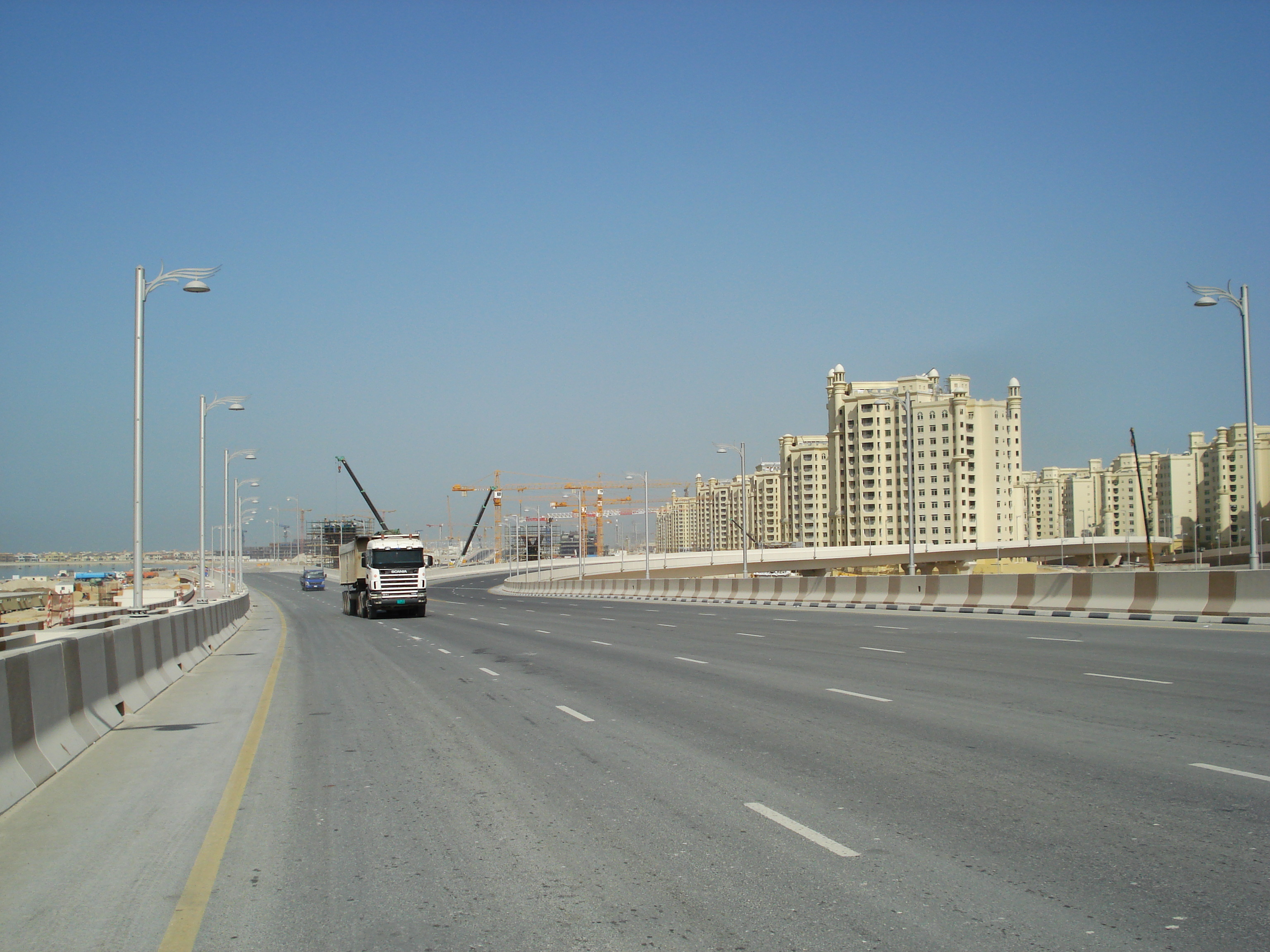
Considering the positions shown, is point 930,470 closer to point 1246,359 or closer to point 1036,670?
point 1246,359

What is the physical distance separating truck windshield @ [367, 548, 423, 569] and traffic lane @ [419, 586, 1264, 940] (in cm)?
3436

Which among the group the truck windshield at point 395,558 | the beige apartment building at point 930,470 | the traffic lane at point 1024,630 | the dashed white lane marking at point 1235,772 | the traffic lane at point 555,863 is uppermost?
the beige apartment building at point 930,470

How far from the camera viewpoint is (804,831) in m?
7.09

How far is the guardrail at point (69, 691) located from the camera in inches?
355

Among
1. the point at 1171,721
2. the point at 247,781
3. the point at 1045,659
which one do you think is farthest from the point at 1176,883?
the point at 1045,659

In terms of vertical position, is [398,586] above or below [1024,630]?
above

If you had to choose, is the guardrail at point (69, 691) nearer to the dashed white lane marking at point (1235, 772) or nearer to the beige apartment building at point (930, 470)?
the dashed white lane marking at point (1235, 772)

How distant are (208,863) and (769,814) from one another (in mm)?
3676

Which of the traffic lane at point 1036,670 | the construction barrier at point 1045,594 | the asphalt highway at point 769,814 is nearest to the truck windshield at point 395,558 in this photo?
the construction barrier at point 1045,594

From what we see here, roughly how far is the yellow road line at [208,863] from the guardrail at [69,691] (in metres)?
1.61

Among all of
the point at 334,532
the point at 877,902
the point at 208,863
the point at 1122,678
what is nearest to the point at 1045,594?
the point at 1122,678

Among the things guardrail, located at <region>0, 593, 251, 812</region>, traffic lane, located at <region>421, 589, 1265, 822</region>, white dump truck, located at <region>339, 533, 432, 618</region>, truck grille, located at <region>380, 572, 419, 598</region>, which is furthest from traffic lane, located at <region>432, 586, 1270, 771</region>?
white dump truck, located at <region>339, 533, 432, 618</region>

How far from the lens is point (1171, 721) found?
432 inches

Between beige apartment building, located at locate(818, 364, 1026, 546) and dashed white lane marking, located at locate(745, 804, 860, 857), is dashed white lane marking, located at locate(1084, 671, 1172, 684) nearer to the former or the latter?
dashed white lane marking, located at locate(745, 804, 860, 857)
